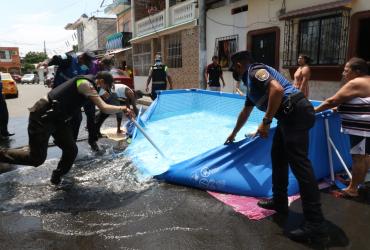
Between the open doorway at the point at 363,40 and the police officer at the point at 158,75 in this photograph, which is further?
the police officer at the point at 158,75

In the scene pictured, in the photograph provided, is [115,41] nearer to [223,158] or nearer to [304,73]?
[304,73]

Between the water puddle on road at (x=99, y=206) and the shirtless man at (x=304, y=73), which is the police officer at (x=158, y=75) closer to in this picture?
the shirtless man at (x=304, y=73)

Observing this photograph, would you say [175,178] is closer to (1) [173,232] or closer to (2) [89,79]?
(1) [173,232]

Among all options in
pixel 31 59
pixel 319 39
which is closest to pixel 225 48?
pixel 319 39

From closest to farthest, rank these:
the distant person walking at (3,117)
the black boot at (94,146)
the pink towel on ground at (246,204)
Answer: the pink towel on ground at (246,204) < the black boot at (94,146) < the distant person walking at (3,117)

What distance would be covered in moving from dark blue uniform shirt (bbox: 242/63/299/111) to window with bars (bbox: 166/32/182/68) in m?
14.2

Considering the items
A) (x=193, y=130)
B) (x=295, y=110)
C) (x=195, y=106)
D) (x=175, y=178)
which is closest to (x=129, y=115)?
(x=175, y=178)

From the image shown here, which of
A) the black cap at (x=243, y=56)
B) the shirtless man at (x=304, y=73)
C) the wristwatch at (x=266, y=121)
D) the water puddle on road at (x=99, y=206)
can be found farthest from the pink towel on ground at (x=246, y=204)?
the shirtless man at (x=304, y=73)

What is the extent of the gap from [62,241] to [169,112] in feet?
20.7

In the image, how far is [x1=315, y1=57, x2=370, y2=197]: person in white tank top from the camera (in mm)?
3734

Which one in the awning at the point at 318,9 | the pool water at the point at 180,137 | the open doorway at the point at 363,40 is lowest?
the pool water at the point at 180,137

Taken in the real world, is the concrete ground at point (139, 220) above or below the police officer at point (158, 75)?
below

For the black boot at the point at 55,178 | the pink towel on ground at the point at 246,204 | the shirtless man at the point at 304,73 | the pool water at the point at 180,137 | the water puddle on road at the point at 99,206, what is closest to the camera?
the water puddle on road at the point at 99,206

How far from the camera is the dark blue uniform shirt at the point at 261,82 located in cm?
313
